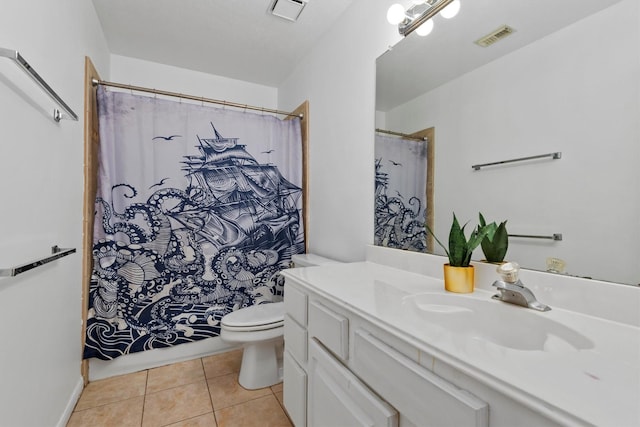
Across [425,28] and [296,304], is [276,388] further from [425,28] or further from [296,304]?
[425,28]

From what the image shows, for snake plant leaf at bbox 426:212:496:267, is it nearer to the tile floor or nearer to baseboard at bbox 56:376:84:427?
the tile floor

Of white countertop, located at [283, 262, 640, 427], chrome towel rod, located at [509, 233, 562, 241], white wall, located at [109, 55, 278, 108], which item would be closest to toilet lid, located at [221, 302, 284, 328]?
white countertop, located at [283, 262, 640, 427]

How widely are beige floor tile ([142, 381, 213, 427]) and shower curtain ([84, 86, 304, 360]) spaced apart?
0.36m

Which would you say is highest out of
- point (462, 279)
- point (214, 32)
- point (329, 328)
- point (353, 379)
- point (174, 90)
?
point (214, 32)

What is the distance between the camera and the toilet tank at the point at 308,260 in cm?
193

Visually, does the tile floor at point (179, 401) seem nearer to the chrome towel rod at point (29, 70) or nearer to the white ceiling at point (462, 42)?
the chrome towel rod at point (29, 70)

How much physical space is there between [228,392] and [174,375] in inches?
17.1

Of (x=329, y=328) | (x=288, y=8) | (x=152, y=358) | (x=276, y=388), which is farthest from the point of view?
(x=152, y=358)

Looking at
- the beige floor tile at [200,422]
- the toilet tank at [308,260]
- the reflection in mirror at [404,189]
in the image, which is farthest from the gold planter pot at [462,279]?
the beige floor tile at [200,422]

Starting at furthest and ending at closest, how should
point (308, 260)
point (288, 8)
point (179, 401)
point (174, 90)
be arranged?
point (174, 90), point (308, 260), point (288, 8), point (179, 401)

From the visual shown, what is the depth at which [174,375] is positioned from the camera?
181 cm

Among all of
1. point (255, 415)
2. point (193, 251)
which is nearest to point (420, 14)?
point (193, 251)

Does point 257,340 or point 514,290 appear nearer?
point 514,290

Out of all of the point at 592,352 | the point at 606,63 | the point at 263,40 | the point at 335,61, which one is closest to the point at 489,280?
the point at 592,352
